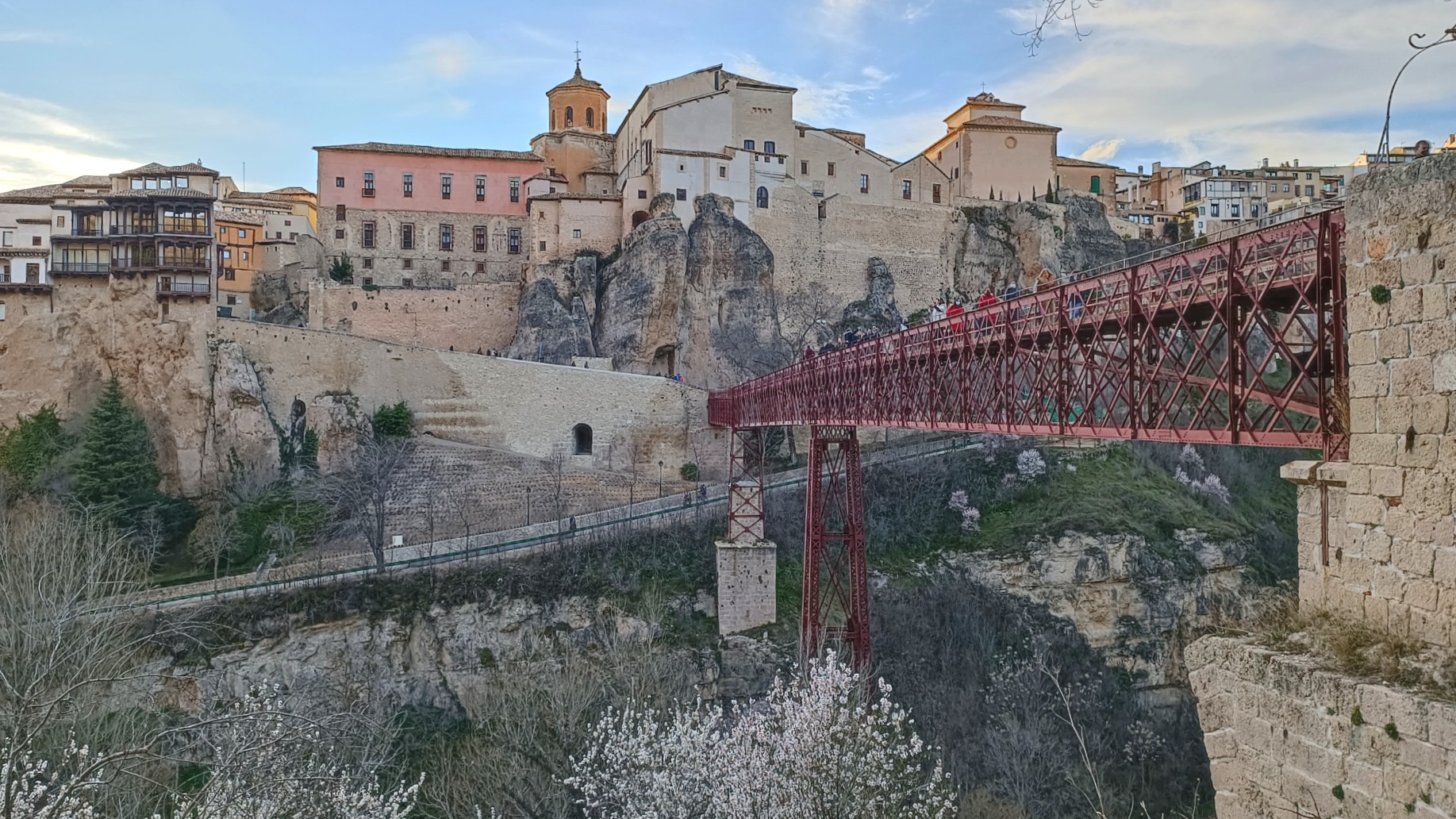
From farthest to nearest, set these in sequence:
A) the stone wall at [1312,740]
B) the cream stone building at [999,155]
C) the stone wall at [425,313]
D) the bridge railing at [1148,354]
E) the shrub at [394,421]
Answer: the cream stone building at [999,155], the stone wall at [425,313], the shrub at [394,421], the bridge railing at [1148,354], the stone wall at [1312,740]

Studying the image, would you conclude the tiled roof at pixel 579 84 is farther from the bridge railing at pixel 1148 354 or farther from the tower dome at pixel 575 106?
the bridge railing at pixel 1148 354

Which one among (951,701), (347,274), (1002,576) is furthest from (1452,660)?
(347,274)

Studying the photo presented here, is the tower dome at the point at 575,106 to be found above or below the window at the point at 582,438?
above

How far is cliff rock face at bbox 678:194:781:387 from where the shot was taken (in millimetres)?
47094

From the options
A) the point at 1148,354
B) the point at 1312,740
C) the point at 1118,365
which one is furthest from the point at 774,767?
the point at 1312,740

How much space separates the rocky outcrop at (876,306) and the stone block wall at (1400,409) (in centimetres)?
4519

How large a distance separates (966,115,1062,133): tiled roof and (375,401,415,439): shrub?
106 ft

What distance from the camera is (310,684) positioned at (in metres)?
27.1

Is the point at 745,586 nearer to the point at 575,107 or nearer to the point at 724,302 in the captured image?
the point at 724,302

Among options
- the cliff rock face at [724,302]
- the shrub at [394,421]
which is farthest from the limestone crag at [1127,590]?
the shrub at [394,421]

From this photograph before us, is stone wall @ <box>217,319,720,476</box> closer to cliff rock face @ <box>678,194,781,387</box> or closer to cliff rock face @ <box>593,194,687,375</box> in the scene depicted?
cliff rock face @ <box>593,194,687,375</box>

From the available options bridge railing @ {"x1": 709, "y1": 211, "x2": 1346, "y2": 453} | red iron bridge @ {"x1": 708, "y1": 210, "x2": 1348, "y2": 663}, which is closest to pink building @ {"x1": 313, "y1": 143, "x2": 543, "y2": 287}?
red iron bridge @ {"x1": 708, "y1": 210, "x2": 1348, "y2": 663}

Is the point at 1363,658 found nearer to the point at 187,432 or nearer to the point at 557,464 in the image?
the point at 557,464

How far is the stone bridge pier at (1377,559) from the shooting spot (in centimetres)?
494
